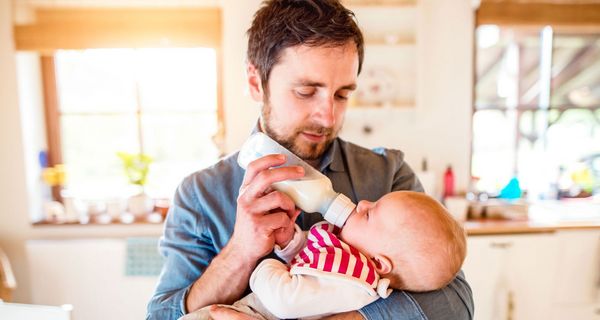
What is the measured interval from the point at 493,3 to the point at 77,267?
147 inches

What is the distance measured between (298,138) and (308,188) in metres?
0.17

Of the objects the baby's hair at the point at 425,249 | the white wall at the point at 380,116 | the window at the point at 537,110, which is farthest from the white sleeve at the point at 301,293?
the window at the point at 537,110

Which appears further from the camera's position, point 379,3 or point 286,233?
point 379,3

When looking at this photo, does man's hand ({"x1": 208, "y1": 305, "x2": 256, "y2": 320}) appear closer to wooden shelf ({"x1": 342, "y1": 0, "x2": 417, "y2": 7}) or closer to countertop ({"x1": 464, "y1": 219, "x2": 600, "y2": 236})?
countertop ({"x1": 464, "y1": 219, "x2": 600, "y2": 236})

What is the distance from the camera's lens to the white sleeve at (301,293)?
0.79m

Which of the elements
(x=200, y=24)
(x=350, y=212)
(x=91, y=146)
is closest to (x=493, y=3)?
(x=200, y=24)

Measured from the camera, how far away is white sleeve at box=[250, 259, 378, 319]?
0.79m

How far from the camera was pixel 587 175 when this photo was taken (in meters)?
3.34

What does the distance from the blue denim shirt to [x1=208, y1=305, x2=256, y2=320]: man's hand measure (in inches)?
4.6

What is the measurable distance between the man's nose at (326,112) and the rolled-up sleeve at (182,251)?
0.40m

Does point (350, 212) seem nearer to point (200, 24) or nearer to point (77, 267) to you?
point (200, 24)

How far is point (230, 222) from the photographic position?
3.34 feet

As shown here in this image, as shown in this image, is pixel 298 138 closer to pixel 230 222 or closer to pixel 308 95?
pixel 308 95

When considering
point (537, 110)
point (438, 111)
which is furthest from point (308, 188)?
point (537, 110)
